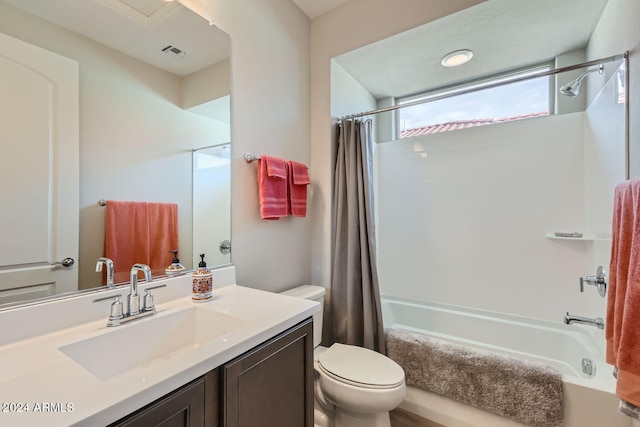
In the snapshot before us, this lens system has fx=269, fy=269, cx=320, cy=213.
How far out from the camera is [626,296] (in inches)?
34.5

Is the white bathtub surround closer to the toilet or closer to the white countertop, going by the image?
the toilet

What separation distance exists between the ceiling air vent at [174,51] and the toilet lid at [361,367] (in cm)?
170

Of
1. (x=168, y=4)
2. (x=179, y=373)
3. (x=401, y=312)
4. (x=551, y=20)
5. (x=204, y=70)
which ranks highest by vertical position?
(x=551, y=20)

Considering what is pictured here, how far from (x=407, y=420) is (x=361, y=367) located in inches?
23.4

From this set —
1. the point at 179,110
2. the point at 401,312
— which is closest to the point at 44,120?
the point at 179,110

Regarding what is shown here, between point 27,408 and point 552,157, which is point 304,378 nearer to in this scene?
point 27,408

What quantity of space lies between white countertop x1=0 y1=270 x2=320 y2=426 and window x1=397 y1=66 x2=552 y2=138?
2039 millimetres

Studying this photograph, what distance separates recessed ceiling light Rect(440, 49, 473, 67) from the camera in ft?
6.48

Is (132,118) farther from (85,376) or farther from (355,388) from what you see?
(355,388)

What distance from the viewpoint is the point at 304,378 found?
1.03 metres

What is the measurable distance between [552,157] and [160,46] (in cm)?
263

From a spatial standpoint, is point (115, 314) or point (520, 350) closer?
point (115, 314)

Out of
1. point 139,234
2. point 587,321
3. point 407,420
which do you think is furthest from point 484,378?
point 139,234

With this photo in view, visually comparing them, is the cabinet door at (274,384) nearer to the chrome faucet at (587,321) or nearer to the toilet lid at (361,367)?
the toilet lid at (361,367)
